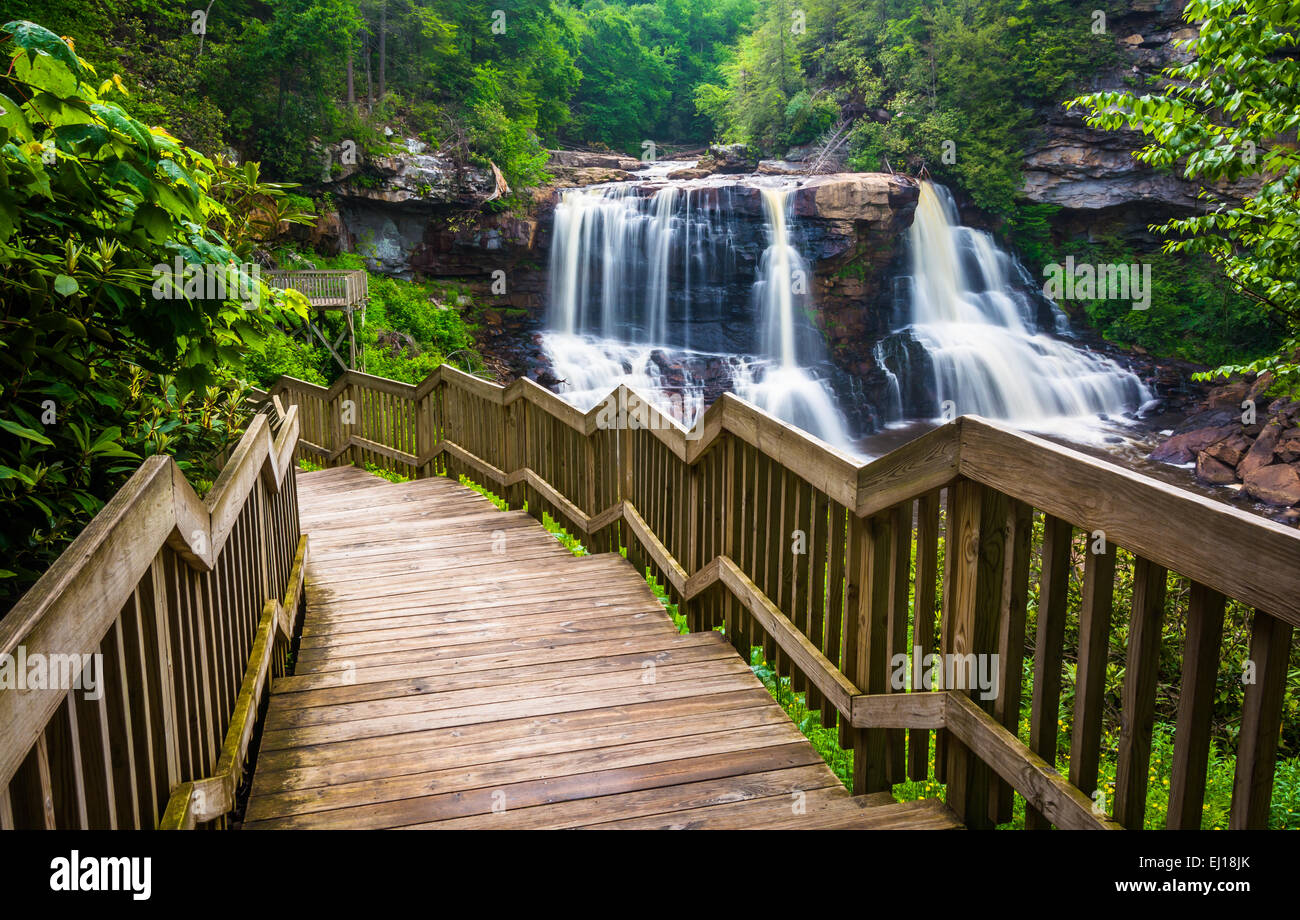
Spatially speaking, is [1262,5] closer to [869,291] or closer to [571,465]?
[571,465]

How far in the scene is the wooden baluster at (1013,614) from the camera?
7.07ft

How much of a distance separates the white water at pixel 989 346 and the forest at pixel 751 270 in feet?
0.39

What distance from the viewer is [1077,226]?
1137 inches

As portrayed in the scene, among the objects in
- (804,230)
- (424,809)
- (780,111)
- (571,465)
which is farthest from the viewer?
(780,111)

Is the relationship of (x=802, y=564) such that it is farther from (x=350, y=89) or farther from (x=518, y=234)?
(x=350, y=89)

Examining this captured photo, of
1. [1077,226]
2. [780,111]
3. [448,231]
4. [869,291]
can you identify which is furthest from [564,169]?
[1077,226]

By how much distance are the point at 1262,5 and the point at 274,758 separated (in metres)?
6.70

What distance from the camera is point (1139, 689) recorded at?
5.86 feet

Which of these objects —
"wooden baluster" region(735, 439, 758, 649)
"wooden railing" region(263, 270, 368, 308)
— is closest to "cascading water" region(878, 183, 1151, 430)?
"wooden railing" region(263, 270, 368, 308)

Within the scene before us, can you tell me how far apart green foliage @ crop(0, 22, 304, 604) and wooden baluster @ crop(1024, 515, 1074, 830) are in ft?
7.88

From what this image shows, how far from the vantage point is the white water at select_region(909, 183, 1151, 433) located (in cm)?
2309

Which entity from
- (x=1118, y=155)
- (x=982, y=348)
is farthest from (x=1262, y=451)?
(x=1118, y=155)
